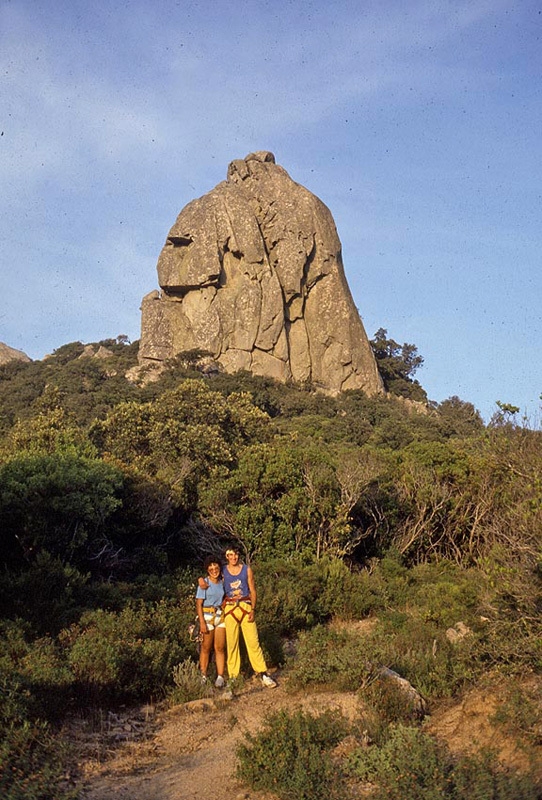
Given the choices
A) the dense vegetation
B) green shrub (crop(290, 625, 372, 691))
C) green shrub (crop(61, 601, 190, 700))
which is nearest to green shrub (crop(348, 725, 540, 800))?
the dense vegetation

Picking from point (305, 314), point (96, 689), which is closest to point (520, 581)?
point (96, 689)

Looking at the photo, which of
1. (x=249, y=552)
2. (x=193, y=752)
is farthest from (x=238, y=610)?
(x=249, y=552)

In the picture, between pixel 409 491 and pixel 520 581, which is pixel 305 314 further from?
pixel 520 581

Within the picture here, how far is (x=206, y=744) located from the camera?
6.82m

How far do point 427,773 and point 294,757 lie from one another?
45.6 inches

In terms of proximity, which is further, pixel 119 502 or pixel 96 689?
pixel 119 502

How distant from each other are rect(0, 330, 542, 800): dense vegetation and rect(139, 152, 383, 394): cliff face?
29.7 meters

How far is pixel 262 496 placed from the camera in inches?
694

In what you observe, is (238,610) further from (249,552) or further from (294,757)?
(249,552)

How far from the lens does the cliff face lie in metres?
59.2

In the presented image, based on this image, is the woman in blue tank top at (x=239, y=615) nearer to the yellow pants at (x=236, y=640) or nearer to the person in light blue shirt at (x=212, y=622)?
the yellow pants at (x=236, y=640)

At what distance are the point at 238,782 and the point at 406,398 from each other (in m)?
60.0

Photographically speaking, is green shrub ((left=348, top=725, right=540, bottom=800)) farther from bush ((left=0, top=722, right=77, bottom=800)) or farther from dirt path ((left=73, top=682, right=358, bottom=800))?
bush ((left=0, top=722, right=77, bottom=800))

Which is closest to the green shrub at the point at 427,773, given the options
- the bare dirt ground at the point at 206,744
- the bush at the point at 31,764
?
the bare dirt ground at the point at 206,744
